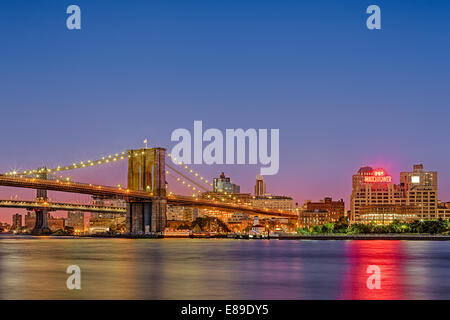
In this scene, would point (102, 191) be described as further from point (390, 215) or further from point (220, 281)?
point (390, 215)

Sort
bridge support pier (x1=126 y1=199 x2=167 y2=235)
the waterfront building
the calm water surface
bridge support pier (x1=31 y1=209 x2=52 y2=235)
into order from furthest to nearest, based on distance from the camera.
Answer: the waterfront building → bridge support pier (x1=31 y1=209 x2=52 y2=235) → bridge support pier (x1=126 y1=199 x2=167 y2=235) → the calm water surface

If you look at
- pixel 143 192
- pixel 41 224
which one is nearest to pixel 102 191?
pixel 143 192

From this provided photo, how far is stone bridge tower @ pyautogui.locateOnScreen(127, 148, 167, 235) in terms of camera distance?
375 ft

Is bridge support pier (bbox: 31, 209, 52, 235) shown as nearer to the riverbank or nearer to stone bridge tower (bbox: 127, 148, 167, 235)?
stone bridge tower (bbox: 127, 148, 167, 235)

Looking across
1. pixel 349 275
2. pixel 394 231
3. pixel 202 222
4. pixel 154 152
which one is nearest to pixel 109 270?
pixel 349 275

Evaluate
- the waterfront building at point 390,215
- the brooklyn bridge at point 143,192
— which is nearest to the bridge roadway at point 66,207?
the brooklyn bridge at point 143,192

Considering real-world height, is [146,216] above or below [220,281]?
below

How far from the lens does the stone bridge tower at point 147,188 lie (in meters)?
114

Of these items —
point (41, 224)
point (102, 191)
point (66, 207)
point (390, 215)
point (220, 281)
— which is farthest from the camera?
point (390, 215)

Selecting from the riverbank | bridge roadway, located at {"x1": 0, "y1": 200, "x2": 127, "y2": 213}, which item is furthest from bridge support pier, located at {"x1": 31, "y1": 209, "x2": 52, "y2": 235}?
the riverbank

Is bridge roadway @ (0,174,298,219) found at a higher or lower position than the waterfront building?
higher

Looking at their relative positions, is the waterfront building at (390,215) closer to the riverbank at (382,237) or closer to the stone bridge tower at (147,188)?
the riverbank at (382,237)

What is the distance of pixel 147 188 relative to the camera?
119 metres
